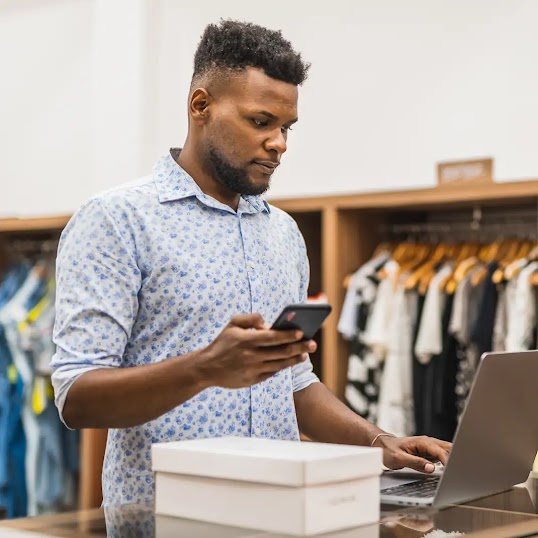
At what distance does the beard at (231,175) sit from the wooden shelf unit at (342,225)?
2.04 meters

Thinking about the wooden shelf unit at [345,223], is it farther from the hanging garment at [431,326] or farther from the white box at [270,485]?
the white box at [270,485]

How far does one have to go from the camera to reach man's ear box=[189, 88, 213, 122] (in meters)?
2.06

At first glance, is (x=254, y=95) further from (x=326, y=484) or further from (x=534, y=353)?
(x=326, y=484)

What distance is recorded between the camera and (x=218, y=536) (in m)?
1.32

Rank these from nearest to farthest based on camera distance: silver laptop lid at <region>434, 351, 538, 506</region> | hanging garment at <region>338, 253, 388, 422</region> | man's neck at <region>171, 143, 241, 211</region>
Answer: silver laptop lid at <region>434, 351, 538, 506</region>
man's neck at <region>171, 143, 241, 211</region>
hanging garment at <region>338, 253, 388, 422</region>

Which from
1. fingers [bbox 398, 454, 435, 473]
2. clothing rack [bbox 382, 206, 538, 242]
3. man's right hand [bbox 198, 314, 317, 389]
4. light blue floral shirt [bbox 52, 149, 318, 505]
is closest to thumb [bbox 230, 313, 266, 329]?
man's right hand [bbox 198, 314, 317, 389]

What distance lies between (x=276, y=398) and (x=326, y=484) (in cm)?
74

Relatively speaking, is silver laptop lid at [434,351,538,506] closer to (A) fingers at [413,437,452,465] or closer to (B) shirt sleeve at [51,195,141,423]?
(A) fingers at [413,437,452,465]

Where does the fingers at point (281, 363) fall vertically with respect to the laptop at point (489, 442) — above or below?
above

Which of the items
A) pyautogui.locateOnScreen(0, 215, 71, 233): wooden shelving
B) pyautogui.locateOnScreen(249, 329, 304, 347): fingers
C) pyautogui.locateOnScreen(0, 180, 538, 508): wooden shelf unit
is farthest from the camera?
pyautogui.locateOnScreen(0, 215, 71, 233): wooden shelving

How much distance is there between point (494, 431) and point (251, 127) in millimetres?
733

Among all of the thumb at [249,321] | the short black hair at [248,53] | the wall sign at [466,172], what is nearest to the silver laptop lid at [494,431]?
the thumb at [249,321]

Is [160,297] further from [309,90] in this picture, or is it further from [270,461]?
[309,90]

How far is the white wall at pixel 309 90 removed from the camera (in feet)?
13.5
